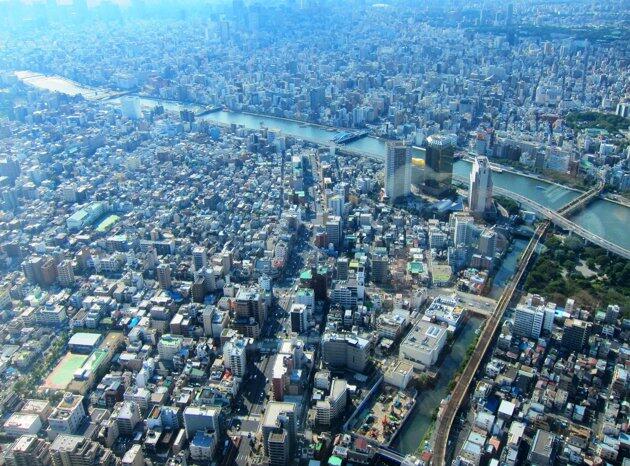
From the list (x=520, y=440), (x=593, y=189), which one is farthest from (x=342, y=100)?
(x=520, y=440)

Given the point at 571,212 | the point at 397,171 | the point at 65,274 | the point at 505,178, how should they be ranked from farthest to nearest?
the point at 505,178 < the point at 397,171 < the point at 571,212 < the point at 65,274

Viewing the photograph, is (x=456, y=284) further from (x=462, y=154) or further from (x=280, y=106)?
(x=280, y=106)

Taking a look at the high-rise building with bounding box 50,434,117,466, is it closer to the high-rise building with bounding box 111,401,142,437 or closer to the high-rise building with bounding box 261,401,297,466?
the high-rise building with bounding box 111,401,142,437

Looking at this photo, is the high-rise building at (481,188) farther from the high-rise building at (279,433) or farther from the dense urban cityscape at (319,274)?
the high-rise building at (279,433)

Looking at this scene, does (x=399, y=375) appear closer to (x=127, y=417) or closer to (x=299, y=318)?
(x=299, y=318)

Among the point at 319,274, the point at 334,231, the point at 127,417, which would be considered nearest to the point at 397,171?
the point at 334,231

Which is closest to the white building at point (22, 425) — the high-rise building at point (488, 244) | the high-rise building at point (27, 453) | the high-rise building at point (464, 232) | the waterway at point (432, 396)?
the high-rise building at point (27, 453)

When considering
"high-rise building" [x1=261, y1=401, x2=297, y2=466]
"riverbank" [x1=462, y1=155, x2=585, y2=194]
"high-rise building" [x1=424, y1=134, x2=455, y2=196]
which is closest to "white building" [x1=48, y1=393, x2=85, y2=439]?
"high-rise building" [x1=261, y1=401, x2=297, y2=466]
